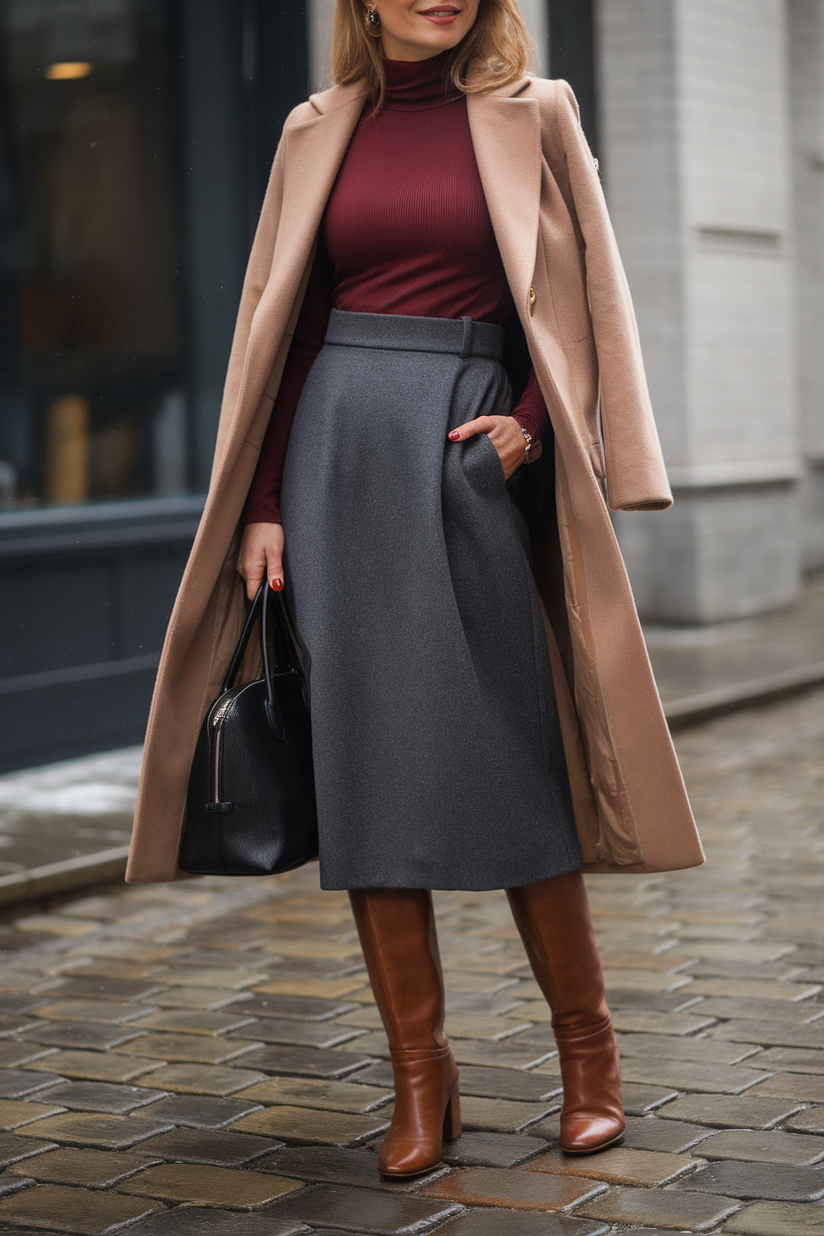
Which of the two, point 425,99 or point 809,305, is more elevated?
point 809,305

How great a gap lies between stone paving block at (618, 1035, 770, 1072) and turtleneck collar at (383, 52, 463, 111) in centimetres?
184

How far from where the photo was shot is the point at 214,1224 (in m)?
2.94

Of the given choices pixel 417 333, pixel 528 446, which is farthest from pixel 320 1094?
pixel 417 333

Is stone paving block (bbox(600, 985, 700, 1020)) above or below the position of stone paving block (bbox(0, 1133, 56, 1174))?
above

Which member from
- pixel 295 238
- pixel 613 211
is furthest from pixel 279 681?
pixel 613 211

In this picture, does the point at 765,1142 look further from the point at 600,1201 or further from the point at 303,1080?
the point at 303,1080

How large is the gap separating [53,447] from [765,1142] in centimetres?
535

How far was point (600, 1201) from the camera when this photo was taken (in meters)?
2.96

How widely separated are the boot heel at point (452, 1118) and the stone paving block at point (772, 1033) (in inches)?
30.6

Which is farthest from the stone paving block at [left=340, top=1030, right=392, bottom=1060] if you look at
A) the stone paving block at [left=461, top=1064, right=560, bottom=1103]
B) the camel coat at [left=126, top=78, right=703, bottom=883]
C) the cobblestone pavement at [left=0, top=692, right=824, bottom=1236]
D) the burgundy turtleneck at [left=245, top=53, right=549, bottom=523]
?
the burgundy turtleneck at [left=245, top=53, right=549, bottom=523]

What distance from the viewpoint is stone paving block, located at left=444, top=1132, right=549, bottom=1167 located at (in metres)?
3.17

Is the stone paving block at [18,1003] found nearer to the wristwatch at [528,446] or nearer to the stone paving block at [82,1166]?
the stone paving block at [82,1166]

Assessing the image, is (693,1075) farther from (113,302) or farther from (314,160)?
(113,302)

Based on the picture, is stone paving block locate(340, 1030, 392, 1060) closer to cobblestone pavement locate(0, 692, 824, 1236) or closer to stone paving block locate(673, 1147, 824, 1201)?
cobblestone pavement locate(0, 692, 824, 1236)
